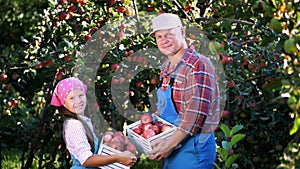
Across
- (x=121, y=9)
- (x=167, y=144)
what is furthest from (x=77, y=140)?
(x=121, y=9)

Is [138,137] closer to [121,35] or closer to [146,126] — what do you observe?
[146,126]

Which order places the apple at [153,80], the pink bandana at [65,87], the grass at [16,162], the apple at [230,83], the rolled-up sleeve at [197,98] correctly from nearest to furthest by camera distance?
the rolled-up sleeve at [197,98] → the pink bandana at [65,87] → the apple at [230,83] → the apple at [153,80] → the grass at [16,162]

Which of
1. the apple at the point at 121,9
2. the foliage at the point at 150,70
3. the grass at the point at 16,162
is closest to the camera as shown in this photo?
the foliage at the point at 150,70

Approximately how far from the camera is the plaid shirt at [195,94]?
94.0 inches

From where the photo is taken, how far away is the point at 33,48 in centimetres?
393

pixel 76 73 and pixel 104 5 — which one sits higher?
pixel 104 5

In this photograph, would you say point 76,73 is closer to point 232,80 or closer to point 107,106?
point 107,106

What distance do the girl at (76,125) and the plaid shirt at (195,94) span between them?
44cm

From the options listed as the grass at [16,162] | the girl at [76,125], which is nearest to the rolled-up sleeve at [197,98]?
the girl at [76,125]

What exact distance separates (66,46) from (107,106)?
1.53 feet

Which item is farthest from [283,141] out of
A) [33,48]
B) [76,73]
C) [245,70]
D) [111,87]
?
[33,48]

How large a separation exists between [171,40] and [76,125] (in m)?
0.58

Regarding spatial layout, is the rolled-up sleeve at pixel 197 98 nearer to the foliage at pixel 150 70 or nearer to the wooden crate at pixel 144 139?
the wooden crate at pixel 144 139

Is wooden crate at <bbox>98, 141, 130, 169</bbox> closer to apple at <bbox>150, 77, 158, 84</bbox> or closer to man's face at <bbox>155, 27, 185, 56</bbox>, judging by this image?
man's face at <bbox>155, 27, 185, 56</bbox>
